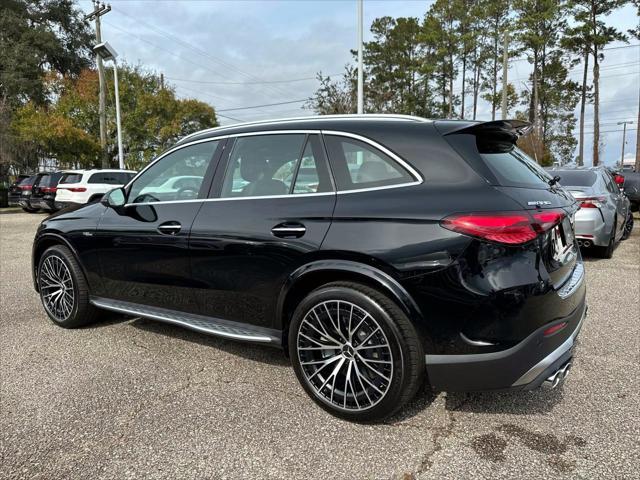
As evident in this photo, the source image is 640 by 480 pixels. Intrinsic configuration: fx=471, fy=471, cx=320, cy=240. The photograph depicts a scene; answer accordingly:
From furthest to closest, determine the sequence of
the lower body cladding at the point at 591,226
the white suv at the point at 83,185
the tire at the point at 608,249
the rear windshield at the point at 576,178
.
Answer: the white suv at the point at 83,185, the tire at the point at 608,249, the rear windshield at the point at 576,178, the lower body cladding at the point at 591,226

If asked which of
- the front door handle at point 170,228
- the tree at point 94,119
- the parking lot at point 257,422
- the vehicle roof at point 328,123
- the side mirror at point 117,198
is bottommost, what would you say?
the parking lot at point 257,422

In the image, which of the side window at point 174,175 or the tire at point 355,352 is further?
the side window at point 174,175

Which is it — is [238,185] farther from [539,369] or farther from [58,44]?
[58,44]

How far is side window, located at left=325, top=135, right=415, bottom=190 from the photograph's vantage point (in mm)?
2602

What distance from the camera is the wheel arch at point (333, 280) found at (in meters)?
2.41

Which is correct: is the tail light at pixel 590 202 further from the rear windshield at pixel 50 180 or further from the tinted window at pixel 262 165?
the rear windshield at pixel 50 180

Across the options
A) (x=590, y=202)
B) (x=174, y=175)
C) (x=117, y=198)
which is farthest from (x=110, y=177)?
(x=590, y=202)

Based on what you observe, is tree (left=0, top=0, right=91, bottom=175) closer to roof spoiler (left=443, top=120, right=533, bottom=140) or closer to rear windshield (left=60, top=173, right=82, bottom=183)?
rear windshield (left=60, top=173, right=82, bottom=183)

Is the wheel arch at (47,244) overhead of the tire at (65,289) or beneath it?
overhead

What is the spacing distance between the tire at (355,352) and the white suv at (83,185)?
1387 centimetres

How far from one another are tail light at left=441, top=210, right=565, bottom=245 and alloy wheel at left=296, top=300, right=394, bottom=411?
66cm

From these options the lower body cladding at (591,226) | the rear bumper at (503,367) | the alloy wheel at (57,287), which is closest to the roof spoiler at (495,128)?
the rear bumper at (503,367)

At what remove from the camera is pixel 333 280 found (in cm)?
268

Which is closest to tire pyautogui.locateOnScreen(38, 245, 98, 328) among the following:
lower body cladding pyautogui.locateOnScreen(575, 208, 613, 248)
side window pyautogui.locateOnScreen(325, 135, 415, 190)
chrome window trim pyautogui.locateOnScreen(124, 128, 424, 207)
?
chrome window trim pyautogui.locateOnScreen(124, 128, 424, 207)
